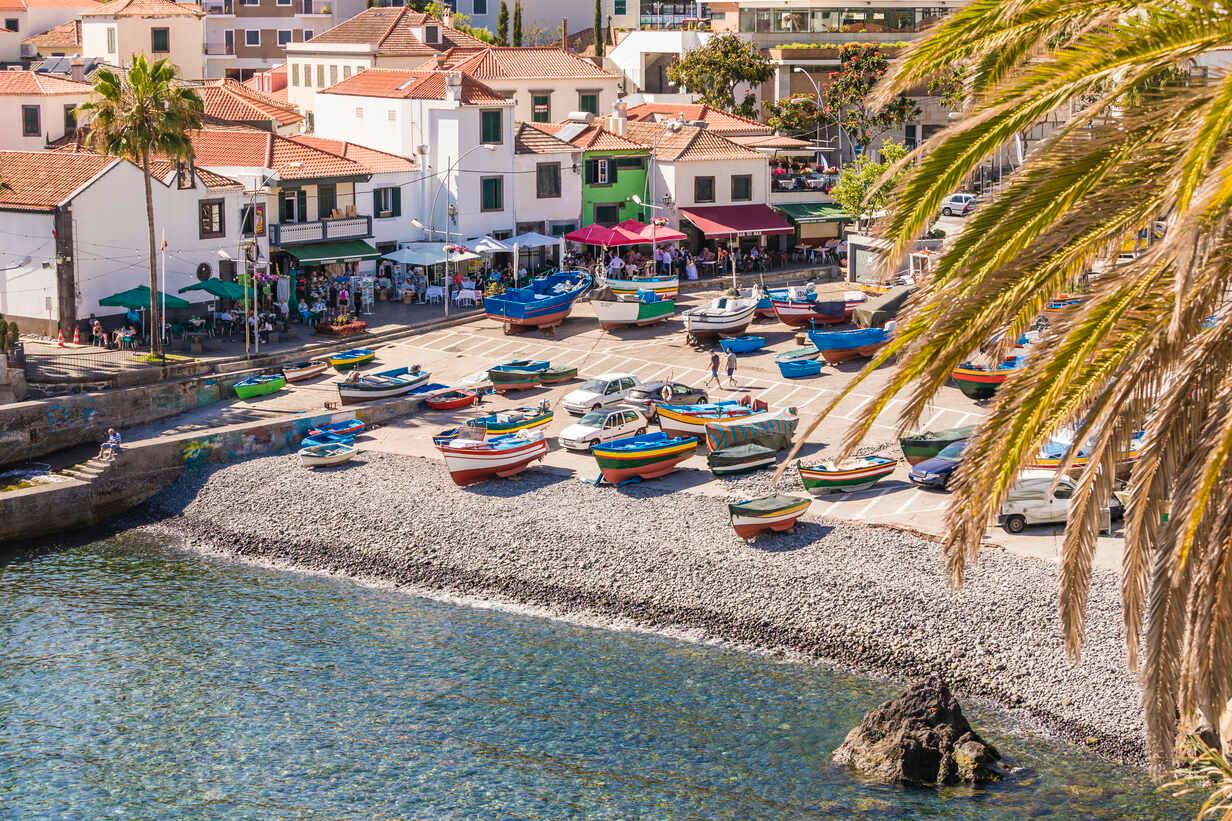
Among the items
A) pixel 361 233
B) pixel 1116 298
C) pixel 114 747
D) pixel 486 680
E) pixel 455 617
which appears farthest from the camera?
pixel 361 233

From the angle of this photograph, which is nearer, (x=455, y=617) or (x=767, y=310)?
(x=455, y=617)

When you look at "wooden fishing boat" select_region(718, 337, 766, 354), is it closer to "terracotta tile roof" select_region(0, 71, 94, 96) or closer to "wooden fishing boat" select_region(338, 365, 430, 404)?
"wooden fishing boat" select_region(338, 365, 430, 404)

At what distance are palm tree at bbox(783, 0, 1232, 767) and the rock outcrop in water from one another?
73.4ft

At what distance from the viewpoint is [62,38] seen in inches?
4663

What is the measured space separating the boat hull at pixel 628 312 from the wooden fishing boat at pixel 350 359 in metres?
11.0

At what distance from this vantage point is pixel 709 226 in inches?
3487

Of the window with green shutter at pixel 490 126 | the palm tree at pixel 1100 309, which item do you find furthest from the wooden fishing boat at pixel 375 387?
the palm tree at pixel 1100 309

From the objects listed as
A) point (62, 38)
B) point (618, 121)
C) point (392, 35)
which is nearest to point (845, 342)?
point (618, 121)

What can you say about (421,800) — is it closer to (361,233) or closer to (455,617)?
(455,617)

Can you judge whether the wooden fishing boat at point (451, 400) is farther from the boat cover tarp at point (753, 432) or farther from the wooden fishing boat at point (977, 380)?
the wooden fishing boat at point (977, 380)

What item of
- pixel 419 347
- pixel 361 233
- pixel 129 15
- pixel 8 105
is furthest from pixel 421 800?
pixel 129 15

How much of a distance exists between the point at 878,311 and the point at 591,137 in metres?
25.9

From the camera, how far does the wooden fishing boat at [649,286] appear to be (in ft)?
251

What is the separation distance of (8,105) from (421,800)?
64.0 m
